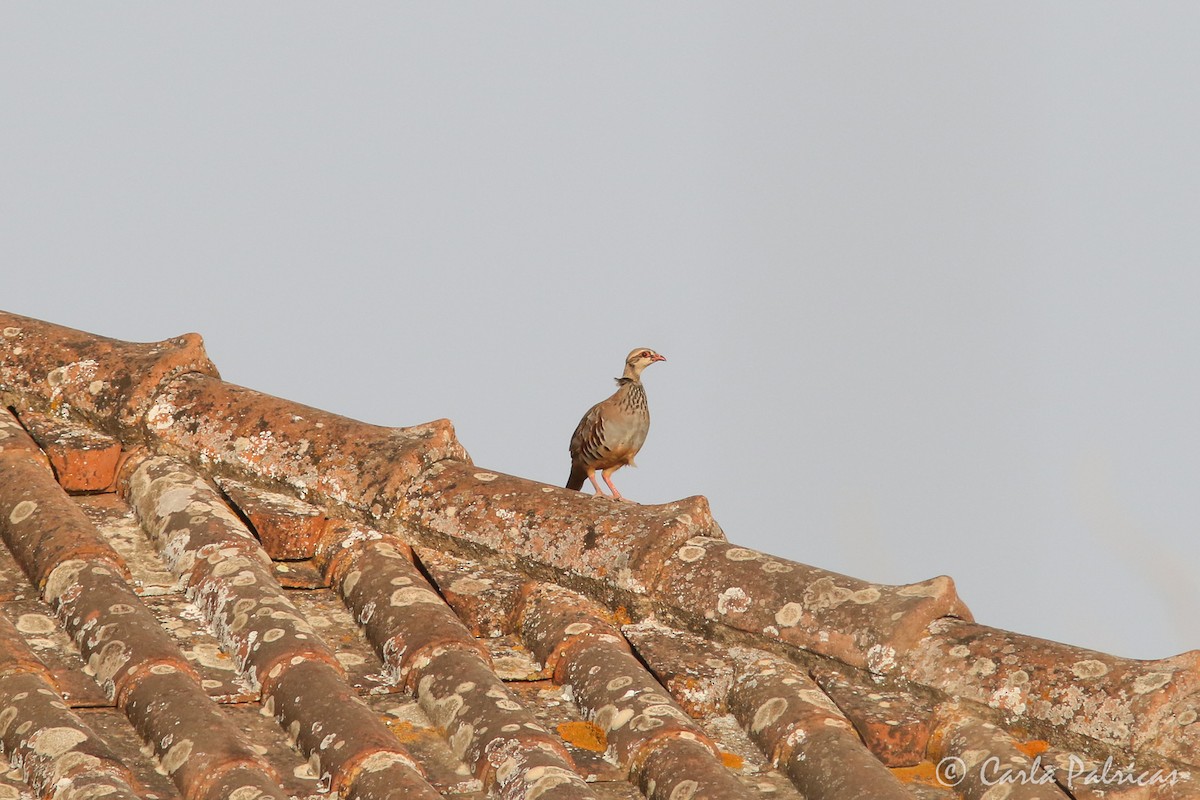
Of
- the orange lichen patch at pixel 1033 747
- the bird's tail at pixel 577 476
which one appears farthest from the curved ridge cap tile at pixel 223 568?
the bird's tail at pixel 577 476

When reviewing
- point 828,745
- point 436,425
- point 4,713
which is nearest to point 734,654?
point 828,745

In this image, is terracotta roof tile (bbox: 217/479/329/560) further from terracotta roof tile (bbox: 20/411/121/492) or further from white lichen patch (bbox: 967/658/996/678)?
white lichen patch (bbox: 967/658/996/678)

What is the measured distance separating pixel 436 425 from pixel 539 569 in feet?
3.30

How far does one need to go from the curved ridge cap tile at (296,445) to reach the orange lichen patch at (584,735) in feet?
5.81

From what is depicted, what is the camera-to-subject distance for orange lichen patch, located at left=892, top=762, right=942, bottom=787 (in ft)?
14.2

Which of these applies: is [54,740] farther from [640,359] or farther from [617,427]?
[640,359]

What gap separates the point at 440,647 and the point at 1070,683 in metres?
2.01

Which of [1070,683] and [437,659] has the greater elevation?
[1070,683]

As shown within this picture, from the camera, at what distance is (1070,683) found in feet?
14.9

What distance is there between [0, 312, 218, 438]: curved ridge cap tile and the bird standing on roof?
3968 millimetres

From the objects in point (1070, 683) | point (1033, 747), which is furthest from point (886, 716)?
point (1070, 683)

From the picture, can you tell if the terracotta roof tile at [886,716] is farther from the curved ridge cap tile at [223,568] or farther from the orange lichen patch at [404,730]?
the curved ridge cap tile at [223,568]

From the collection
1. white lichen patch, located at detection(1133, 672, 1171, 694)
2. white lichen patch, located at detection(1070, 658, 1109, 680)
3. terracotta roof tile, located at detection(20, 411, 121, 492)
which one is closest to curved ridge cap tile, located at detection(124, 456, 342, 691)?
terracotta roof tile, located at detection(20, 411, 121, 492)

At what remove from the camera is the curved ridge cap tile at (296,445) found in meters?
5.99
